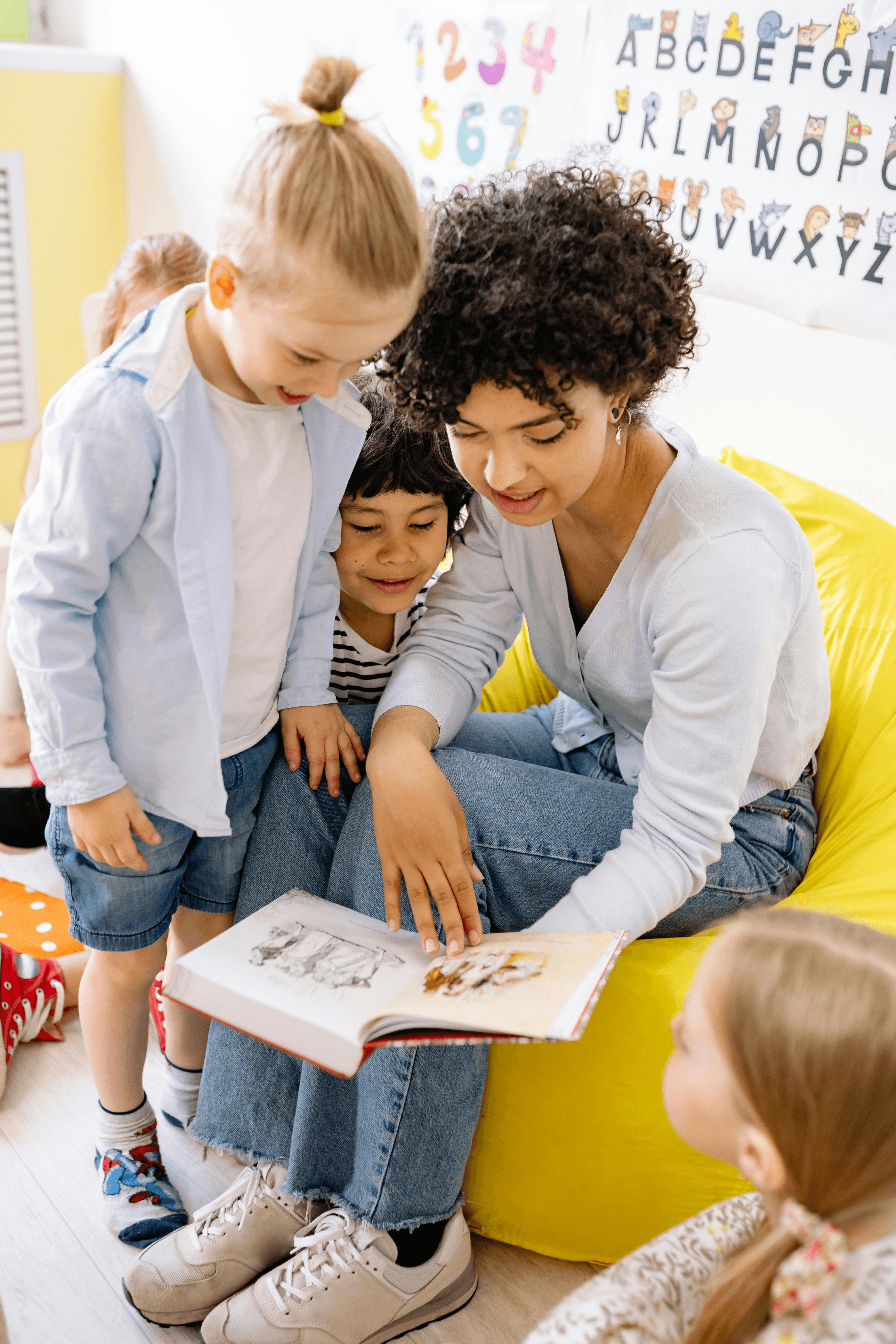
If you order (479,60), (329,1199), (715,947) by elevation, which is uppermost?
(479,60)

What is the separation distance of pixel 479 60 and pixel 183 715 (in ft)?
4.78

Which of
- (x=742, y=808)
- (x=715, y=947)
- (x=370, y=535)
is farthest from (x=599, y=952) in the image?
(x=370, y=535)

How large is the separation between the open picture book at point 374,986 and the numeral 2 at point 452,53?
1.60 m

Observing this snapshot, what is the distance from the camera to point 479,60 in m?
1.90

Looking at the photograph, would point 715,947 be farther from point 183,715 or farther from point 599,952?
point 183,715

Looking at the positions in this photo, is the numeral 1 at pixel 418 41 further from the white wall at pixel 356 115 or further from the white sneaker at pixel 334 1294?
the white sneaker at pixel 334 1294

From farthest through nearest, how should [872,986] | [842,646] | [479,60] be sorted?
[479,60], [842,646], [872,986]

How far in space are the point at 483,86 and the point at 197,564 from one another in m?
1.38

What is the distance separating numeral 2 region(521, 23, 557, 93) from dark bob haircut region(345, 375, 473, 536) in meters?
0.90

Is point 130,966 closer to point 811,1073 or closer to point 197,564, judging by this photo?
point 197,564

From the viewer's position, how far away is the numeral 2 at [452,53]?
1928mm

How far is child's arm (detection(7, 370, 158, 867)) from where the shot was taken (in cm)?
88

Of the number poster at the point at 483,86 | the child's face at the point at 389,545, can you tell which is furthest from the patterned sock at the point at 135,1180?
the number poster at the point at 483,86

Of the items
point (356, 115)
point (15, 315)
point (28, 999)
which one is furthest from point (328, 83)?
point (15, 315)
